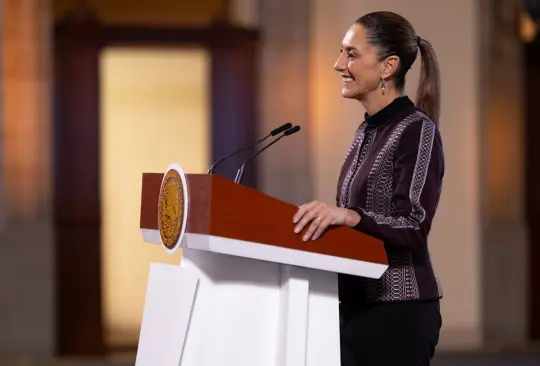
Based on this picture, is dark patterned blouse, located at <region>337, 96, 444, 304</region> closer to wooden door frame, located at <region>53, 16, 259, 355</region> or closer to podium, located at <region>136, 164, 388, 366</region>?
podium, located at <region>136, 164, 388, 366</region>

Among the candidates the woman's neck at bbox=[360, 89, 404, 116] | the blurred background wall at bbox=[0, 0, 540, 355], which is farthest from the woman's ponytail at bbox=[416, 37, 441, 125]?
the blurred background wall at bbox=[0, 0, 540, 355]

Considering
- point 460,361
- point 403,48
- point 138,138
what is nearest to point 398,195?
point 403,48

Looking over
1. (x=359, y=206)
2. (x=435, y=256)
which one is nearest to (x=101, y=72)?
(x=435, y=256)

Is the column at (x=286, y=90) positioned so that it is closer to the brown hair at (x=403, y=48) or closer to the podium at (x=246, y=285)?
the brown hair at (x=403, y=48)

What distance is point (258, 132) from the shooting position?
25.6 ft

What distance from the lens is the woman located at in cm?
238

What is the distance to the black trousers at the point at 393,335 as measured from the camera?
2436mm

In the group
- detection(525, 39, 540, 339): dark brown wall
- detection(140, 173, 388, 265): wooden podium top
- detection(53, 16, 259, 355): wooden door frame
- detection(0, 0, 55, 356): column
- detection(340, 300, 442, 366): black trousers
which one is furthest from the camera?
detection(525, 39, 540, 339): dark brown wall

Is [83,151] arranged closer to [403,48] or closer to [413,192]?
[403,48]

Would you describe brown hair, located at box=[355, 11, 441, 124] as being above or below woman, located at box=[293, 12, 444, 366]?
above

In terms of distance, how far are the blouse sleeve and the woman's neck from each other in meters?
0.11

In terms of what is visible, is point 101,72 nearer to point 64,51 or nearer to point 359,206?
point 64,51

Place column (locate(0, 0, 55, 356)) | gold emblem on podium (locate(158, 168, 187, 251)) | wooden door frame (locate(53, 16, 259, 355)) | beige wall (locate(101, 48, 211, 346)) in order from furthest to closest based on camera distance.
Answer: beige wall (locate(101, 48, 211, 346))
wooden door frame (locate(53, 16, 259, 355))
column (locate(0, 0, 55, 356))
gold emblem on podium (locate(158, 168, 187, 251))

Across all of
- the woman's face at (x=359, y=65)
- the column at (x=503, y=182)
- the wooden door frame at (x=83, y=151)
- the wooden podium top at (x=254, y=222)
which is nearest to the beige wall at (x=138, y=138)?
the wooden door frame at (x=83, y=151)
